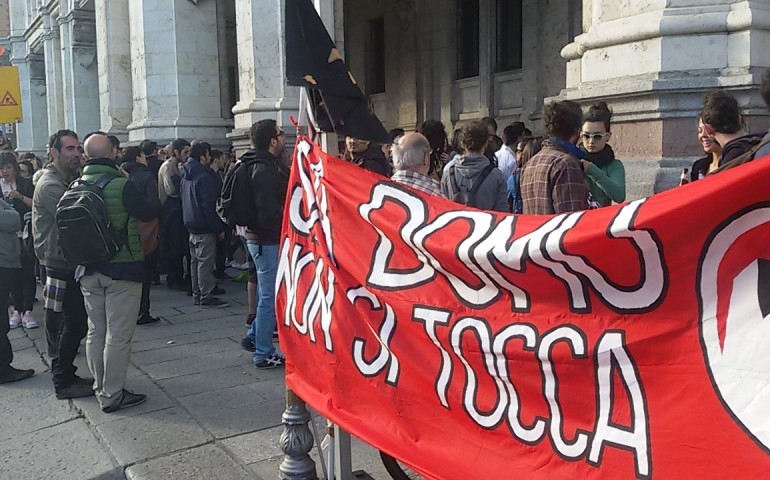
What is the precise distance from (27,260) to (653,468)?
8042 mm

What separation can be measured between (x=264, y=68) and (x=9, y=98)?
11.5m

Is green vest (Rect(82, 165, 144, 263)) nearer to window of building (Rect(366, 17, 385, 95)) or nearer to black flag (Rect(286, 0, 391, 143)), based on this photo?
black flag (Rect(286, 0, 391, 143))

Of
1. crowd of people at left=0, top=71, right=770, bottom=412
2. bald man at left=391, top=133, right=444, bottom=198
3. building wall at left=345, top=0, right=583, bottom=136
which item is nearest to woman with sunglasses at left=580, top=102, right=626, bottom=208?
crowd of people at left=0, top=71, right=770, bottom=412

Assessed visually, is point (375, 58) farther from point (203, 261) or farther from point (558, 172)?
point (558, 172)

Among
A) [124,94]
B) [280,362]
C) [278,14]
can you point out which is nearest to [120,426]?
[280,362]

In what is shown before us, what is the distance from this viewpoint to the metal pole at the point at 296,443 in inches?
145

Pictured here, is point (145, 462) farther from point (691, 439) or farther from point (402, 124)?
point (402, 124)

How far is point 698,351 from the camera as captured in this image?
203 cm

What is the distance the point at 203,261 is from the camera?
346 inches

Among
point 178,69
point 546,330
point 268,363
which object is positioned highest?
point 178,69

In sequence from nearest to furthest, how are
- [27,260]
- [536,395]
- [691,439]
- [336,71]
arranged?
[691,439]
[536,395]
[336,71]
[27,260]

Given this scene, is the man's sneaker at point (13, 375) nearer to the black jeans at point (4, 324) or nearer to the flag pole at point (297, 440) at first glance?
the black jeans at point (4, 324)

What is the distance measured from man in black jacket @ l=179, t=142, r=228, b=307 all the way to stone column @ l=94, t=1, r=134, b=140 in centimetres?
839

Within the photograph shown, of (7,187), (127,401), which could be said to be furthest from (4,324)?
(7,187)
